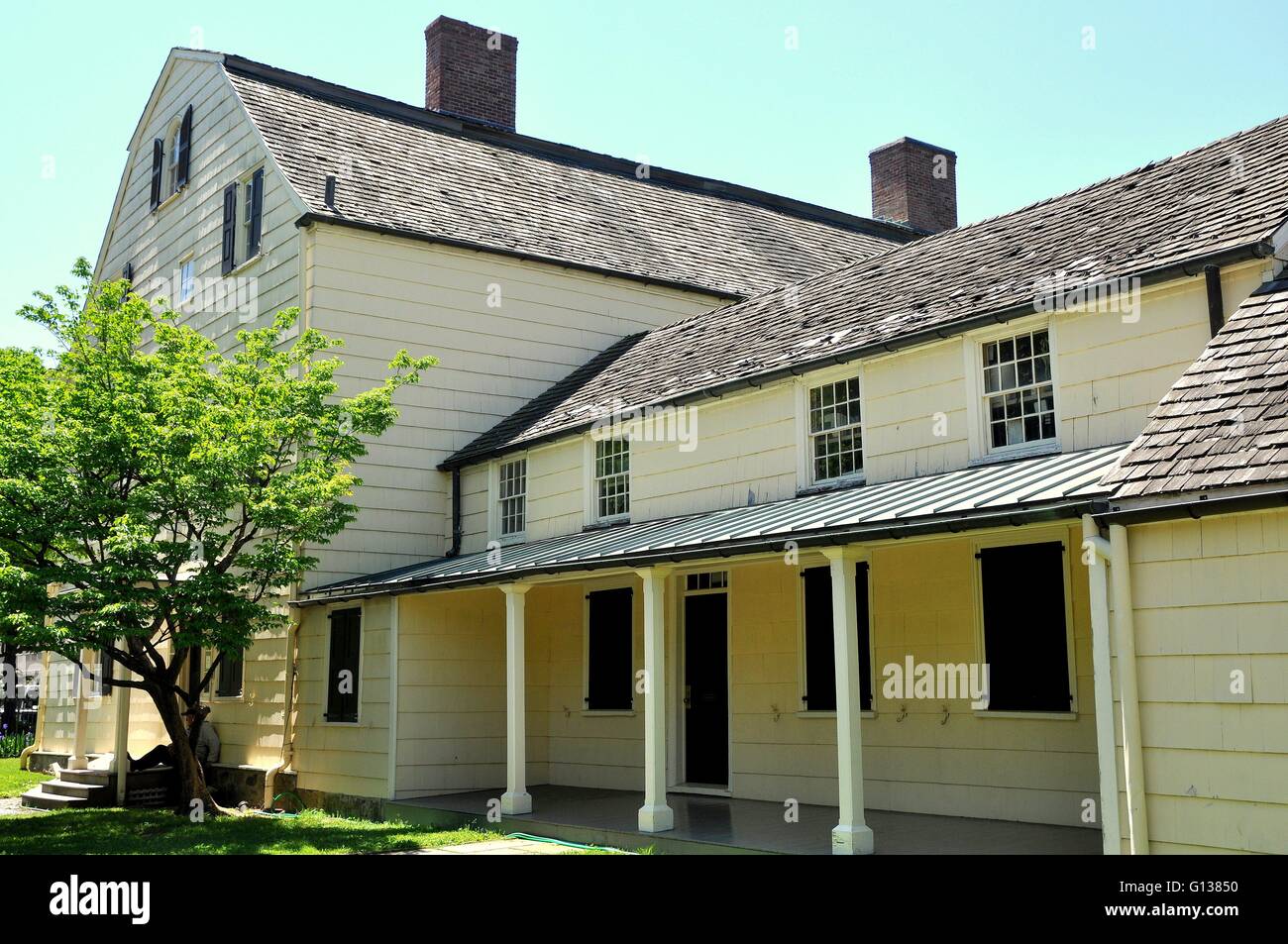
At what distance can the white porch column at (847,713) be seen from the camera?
9219 mm

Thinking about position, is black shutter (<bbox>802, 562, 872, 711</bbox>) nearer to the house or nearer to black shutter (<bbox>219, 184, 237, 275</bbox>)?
the house

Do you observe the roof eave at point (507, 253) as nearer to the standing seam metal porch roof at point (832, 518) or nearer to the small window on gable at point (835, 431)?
the standing seam metal porch roof at point (832, 518)

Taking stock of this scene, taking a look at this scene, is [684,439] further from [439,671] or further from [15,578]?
[15,578]

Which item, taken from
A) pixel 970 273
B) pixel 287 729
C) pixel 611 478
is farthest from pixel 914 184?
pixel 287 729

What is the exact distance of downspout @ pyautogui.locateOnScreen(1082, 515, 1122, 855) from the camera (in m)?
7.57

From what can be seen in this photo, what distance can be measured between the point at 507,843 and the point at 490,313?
870cm

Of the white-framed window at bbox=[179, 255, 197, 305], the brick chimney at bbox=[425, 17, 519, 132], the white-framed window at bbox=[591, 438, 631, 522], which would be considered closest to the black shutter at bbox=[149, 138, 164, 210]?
the white-framed window at bbox=[179, 255, 197, 305]

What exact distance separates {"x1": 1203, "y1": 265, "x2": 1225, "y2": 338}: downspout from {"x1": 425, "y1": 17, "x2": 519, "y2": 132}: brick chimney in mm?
14885

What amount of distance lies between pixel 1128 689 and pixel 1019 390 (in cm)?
380

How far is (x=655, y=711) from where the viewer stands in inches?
443

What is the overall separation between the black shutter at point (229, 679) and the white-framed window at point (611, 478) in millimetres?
6170

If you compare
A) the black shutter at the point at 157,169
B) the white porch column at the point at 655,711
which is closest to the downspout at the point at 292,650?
the black shutter at the point at 157,169

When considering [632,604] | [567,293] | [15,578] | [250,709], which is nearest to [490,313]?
[567,293]

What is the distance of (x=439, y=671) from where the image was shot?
1559 cm
